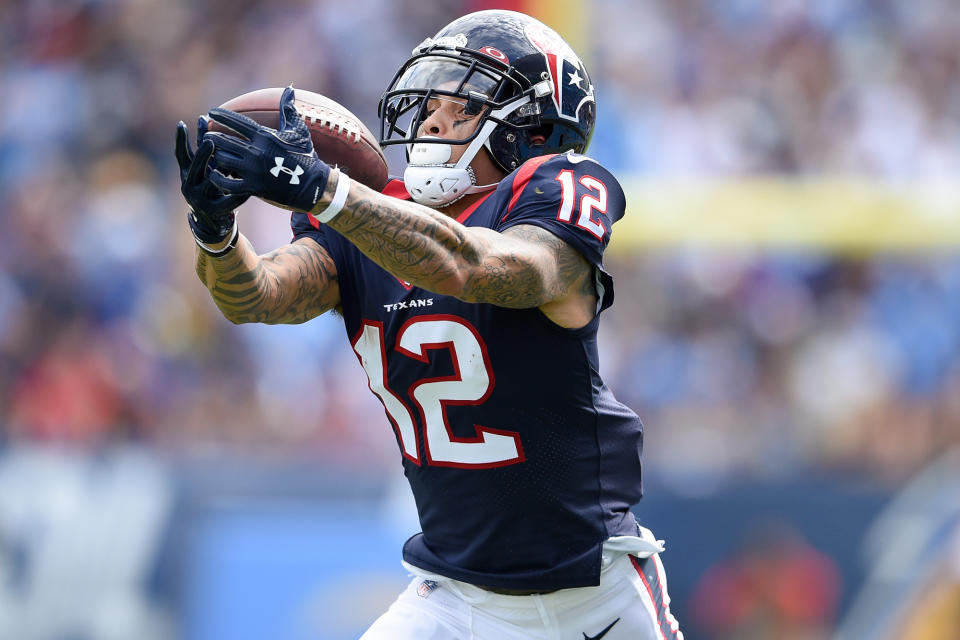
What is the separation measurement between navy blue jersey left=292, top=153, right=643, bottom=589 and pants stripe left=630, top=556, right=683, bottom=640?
0.34 ft

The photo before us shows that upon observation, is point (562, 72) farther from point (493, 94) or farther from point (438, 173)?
point (438, 173)

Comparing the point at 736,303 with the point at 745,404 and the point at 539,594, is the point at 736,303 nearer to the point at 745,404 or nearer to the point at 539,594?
the point at 745,404

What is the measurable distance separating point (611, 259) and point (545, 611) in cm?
506

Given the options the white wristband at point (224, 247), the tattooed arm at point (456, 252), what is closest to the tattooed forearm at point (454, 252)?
the tattooed arm at point (456, 252)

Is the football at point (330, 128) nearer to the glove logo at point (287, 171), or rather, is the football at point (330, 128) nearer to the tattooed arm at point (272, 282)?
the tattooed arm at point (272, 282)

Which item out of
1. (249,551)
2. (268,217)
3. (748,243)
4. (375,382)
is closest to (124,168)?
(268,217)

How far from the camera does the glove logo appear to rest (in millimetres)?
2471

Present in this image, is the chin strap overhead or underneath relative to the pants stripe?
overhead

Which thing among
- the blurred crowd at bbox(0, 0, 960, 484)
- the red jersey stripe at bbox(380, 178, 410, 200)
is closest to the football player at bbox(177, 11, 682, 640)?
the red jersey stripe at bbox(380, 178, 410, 200)

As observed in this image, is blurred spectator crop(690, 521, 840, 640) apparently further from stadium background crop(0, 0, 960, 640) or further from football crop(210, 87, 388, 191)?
football crop(210, 87, 388, 191)

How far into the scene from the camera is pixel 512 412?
2.94 m

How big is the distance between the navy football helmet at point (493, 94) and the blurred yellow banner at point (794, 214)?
3.17 m

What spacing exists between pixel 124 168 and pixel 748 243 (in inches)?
142

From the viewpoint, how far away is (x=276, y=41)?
8617mm
